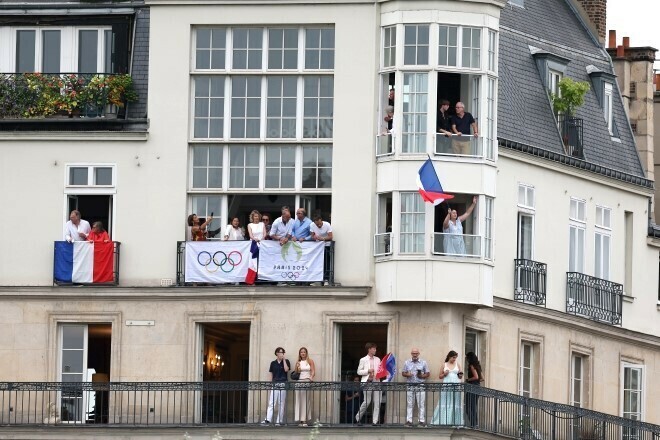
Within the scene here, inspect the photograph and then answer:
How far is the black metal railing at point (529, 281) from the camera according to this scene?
8512cm

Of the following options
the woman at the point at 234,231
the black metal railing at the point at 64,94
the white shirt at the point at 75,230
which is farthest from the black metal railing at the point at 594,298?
the white shirt at the point at 75,230

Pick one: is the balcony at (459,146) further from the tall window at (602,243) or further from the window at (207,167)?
the tall window at (602,243)

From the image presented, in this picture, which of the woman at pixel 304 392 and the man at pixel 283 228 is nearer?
the woman at pixel 304 392

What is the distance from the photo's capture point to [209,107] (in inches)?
3248

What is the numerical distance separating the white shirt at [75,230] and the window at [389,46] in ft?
26.7

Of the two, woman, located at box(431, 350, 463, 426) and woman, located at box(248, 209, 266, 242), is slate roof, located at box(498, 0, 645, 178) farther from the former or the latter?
woman, located at box(431, 350, 463, 426)

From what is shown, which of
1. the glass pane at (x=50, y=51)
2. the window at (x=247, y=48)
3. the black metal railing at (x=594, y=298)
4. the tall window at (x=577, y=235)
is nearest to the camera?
the window at (x=247, y=48)

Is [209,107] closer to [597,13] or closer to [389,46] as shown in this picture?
[389,46]

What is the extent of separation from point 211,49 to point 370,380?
890 cm

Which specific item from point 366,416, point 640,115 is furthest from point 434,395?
point 640,115

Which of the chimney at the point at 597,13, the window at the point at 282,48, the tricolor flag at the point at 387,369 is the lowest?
the tricolor flag at the point at 387,369

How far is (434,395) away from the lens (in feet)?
263

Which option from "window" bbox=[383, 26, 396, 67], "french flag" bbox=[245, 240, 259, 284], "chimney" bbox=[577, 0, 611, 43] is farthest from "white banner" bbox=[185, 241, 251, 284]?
"chimney" bbox=[577, 0, 611, 43]

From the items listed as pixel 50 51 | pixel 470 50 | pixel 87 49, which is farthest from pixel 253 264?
pixel 50 51
